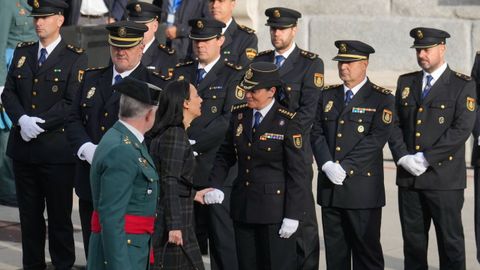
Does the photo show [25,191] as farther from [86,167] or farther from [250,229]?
[250,229]

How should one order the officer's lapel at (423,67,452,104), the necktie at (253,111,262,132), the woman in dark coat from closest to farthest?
the woman in dark coat < the necktie at (253,111,262,132) < the officer's lapel at (423,67,452,104)

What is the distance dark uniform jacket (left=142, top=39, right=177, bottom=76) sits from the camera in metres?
9.78

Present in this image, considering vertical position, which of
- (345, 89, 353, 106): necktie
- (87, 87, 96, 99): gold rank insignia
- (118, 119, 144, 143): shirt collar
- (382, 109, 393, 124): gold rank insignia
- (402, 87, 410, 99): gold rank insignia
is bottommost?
(382, 109, 393, 124): gold rank insignia

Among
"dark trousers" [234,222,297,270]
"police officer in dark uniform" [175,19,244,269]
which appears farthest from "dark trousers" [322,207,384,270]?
"dark trousers" [234,222,297,270]

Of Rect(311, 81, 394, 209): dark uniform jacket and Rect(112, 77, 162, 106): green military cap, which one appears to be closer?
Rect(112, 77, 162, 106): green military cap

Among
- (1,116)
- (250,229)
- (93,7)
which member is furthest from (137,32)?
(93,7)

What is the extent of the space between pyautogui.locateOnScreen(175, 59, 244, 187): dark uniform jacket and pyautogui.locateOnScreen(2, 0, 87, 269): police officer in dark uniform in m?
0.95

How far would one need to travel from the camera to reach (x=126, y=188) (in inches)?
239

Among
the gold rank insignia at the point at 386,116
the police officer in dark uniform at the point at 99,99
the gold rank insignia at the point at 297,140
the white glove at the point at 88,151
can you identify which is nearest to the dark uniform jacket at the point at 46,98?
the police officer in dark uniform at the point at 99,99

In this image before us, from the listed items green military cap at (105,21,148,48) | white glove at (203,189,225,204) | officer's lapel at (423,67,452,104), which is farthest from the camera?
officer's lapel at (423,67,452,104)

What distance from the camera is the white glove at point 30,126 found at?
912 cm

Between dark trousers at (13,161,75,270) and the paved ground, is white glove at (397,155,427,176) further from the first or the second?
dark trousers at (13,161,75,270)

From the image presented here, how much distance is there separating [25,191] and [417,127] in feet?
9.69

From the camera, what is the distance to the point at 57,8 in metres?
9.35
